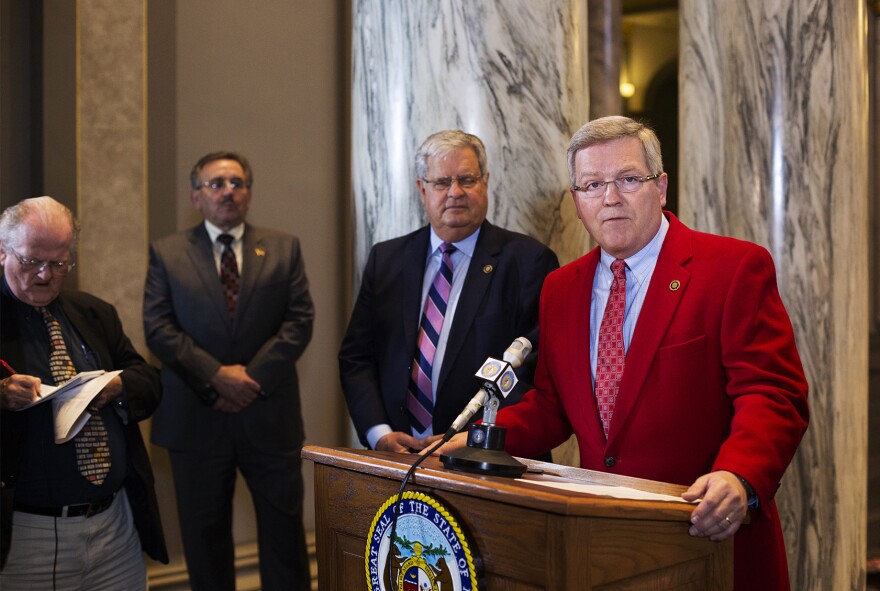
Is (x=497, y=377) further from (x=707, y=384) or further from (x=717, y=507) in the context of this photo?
(x=707, y=384)

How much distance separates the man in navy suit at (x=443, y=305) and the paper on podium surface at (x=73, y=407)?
87cm

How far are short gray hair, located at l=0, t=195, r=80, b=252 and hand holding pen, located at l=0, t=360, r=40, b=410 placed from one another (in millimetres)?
416

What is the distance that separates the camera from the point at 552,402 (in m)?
2.42

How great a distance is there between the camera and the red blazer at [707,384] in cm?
202

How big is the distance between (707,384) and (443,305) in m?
1.27

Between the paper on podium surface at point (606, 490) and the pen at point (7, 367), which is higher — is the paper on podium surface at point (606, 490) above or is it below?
below

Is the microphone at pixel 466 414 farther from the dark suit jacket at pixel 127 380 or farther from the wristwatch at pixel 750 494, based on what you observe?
the dark suit jacket at pixel 127 380

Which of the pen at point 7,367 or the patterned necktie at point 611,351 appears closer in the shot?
the patterned necktie at point 611,351

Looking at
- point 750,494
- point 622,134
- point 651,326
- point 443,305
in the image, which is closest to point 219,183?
point 443,305

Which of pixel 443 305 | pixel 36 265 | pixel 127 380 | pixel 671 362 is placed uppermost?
pixel 36 265

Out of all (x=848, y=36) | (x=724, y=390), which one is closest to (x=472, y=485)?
(x=724, y=390)

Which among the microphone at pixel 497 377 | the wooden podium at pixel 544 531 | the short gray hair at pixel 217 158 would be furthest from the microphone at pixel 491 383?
the short gray hair at pixel 217 158

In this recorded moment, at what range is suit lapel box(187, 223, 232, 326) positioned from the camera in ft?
13.2

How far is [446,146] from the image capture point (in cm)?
321
